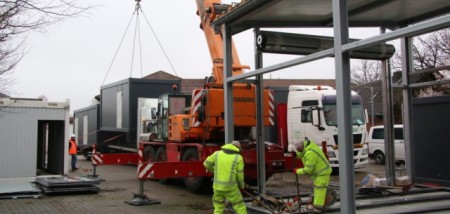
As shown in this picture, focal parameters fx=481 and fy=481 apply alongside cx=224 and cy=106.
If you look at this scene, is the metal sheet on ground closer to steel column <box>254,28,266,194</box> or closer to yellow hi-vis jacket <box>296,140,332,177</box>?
steel column <box>254,28,266,194</box>

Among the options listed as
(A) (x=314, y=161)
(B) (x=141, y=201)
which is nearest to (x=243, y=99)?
(B) (x=141, y=201)

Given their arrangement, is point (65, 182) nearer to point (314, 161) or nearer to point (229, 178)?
point (229, 178)

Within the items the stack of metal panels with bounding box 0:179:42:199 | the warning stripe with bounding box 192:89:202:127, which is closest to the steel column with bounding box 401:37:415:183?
the warning stripe with bounding box 192:89:202:127

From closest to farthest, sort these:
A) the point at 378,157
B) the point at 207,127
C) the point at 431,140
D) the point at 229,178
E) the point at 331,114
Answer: the point at 229,178, the point at 431,140, the point at 207,127, the point at 331,114, the point at 378,157

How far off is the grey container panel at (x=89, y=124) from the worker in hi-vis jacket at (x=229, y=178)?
56.5 ft

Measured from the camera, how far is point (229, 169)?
23.1ft

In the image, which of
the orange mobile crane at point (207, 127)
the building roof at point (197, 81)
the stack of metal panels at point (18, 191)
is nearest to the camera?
the orange mobile crane at point (207, 127)

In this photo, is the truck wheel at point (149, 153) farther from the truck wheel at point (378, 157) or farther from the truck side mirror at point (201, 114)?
the truck wheel at point (378, 157)

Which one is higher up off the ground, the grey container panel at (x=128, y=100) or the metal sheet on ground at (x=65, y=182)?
the grey container panel at (x=128, y=100)

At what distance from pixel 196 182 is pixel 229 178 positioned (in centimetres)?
567

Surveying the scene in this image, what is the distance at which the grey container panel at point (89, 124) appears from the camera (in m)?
24.3

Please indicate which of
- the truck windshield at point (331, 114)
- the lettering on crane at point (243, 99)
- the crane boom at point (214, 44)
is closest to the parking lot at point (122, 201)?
the truck windshield at point (331, 114)

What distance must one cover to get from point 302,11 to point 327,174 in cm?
267

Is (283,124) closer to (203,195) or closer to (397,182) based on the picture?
(203,195)
